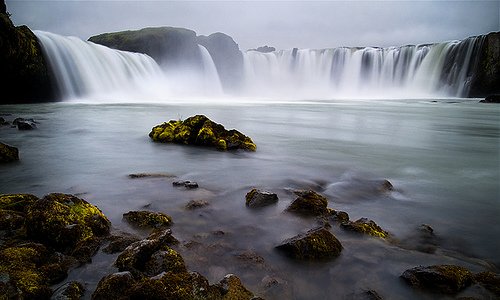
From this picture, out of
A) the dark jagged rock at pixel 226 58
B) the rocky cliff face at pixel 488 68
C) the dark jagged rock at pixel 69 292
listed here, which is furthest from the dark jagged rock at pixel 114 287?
the dark jagged rock at pixel 226 58

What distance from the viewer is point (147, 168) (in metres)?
5.87

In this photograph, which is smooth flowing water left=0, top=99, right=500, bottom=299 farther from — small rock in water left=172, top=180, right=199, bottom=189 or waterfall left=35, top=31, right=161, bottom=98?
waterfall left=35, top=31, right=161, bottom=98

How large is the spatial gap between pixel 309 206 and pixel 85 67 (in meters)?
25.4

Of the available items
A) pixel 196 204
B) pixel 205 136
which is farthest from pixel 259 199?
pixel 205 136

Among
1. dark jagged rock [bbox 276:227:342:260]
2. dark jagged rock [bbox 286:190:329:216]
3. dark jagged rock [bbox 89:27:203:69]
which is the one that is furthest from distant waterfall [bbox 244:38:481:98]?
dark jagged rock [bbox 276:227:342:260]

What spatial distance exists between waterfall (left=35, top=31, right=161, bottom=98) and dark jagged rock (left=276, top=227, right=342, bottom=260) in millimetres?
24037

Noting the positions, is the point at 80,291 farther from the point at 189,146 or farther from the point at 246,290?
the point at 189,146

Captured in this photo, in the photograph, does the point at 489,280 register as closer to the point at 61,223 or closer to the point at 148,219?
the point at 148,219

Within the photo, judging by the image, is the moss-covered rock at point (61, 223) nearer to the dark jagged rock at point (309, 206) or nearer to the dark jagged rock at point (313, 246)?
the dark jagged rock at point (313, 246)

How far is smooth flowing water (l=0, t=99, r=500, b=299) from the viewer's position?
2.64 metres

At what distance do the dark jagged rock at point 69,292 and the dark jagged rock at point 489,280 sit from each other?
2908 mm

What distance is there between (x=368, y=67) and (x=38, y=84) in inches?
1623

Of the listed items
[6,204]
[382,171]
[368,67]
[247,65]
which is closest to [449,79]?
[368,67]

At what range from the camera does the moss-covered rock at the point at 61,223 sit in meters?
2.67
